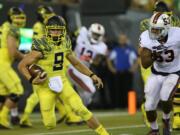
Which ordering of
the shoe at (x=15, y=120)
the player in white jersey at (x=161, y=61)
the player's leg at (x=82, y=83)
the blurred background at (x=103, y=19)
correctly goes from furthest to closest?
the blurred background at (x=103, y=19) → the player's leg at (x=82, y=83) → the shoe at (x=15, y=120) → the player in white jersey at (x=161, y=61)

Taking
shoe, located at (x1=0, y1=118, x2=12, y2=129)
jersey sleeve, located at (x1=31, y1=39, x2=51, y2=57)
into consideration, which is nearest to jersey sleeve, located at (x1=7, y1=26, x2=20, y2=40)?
shoe, located at (x1=0, y1=118, x2=12, y2=129)

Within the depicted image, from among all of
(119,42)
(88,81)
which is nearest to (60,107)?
(88,81)

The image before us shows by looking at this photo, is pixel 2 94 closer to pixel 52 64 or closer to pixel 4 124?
pixel 4 124

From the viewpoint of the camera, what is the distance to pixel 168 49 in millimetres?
8938

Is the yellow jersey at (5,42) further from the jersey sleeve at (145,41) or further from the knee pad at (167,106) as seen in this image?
the knee pad at (167,106)

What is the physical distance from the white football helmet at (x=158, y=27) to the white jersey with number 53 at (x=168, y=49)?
121mm

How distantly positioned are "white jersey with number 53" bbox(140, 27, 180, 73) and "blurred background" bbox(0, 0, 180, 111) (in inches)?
221

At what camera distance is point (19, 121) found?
11.9 meters

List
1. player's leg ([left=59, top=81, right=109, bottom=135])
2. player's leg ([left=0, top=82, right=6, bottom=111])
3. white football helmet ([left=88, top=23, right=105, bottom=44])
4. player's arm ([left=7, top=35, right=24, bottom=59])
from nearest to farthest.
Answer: player's leg ([left=59, top=81, right=109, bottom=135]) < player's arm ([left=7, top=35, right=24, bottom=59]) < player's leg ([left=0, top=82, right=6, bottom=111]) < white football helmet ([left=88, top=23, right=105, bottom=44])

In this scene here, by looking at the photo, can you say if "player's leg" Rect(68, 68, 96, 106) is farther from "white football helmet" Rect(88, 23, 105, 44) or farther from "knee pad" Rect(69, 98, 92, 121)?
"knee pad" Rect(69, 98, 92, 121)

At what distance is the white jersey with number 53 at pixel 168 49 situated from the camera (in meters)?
8.88

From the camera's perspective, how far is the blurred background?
14805mm

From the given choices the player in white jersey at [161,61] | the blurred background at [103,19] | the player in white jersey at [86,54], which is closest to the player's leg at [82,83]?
the player in white jersey at [86,54]

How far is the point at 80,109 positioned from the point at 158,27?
1.38 metres
